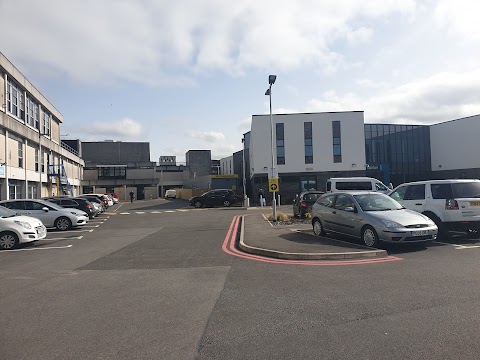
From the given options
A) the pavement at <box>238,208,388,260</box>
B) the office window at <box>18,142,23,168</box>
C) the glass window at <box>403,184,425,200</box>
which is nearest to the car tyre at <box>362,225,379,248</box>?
the pavement at <box>238,208,388,260</box>

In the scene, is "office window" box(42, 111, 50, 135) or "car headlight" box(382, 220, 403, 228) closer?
"car headlight" box(382, 220, 403, 228)

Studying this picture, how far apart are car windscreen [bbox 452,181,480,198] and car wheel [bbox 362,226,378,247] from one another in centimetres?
321

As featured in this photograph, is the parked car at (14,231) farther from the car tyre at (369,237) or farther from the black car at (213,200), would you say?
the black car at (213,200)

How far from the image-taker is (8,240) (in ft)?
39.5

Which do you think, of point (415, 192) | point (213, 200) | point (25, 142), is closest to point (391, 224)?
point (415, 192)

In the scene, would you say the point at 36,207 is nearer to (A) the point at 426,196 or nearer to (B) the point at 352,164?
(A) the point at 426,196

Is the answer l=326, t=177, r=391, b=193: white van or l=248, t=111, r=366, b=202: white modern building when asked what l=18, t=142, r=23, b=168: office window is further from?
l=248, t=111, r=366, b=202: white modern building

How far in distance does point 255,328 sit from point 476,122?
51552 mm

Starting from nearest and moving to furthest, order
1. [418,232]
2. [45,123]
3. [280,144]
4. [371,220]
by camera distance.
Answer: [418,232], [371,220], [45,123], [280,144]

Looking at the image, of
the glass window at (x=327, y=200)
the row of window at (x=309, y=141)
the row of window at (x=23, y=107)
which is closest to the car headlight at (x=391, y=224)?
the glass window at (x=327, y=200)

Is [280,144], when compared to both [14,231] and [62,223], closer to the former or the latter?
[62,223]

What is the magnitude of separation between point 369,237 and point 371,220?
0.46 meters

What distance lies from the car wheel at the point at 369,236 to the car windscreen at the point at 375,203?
68 centimetres

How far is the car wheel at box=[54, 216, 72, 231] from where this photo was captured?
17.6 meters
